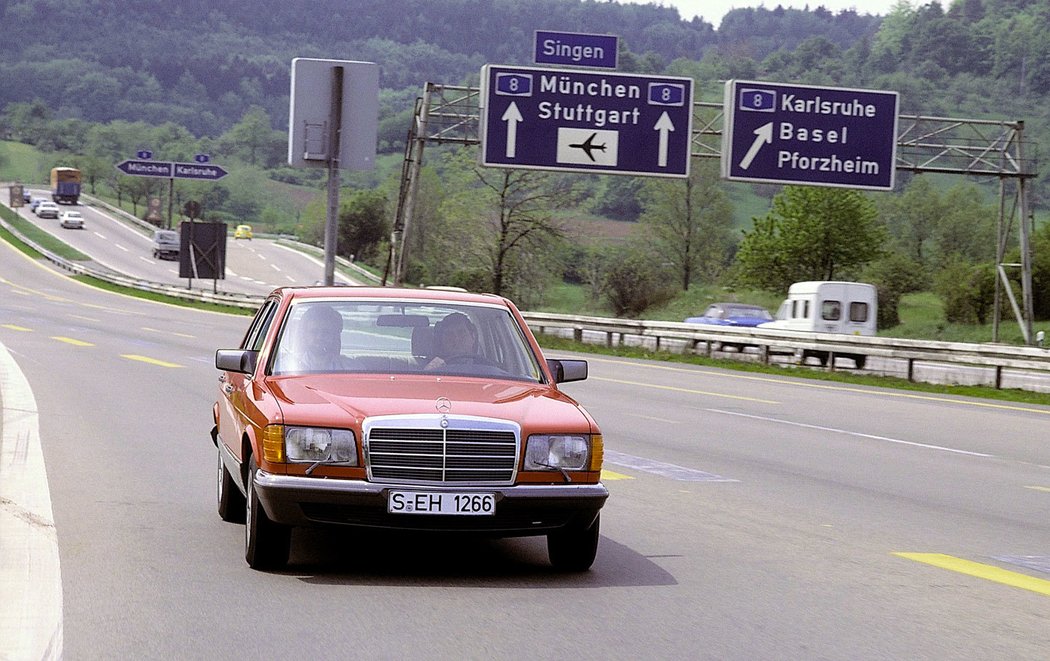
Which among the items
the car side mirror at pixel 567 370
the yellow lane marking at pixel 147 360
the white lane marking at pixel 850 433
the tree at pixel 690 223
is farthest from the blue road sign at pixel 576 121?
the tree at pixel 690 223

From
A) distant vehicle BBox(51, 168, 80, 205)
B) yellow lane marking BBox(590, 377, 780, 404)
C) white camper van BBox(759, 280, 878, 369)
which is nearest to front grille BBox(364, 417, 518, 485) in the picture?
yellow lane marking BBox(590, 377, 780, 404)

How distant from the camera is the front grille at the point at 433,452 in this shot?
7031 mm

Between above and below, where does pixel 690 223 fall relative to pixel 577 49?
below

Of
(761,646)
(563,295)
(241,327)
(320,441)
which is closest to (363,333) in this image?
(320,441)

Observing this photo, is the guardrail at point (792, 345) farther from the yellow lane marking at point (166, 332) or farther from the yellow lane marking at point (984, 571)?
the yellow lane marking at point (984, 571)

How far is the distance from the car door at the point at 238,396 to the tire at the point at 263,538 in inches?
17.0

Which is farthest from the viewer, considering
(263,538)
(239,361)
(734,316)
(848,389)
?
(734,316)

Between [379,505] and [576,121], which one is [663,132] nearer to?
[576,121]

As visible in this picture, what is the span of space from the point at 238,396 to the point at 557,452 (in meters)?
2.10

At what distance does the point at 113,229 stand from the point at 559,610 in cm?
11269

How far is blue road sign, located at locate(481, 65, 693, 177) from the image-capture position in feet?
118

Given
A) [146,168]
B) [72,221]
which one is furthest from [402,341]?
[72,221]

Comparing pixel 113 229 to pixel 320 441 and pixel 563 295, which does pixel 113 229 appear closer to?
pixel 563 295

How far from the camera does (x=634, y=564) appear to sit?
7.99m
